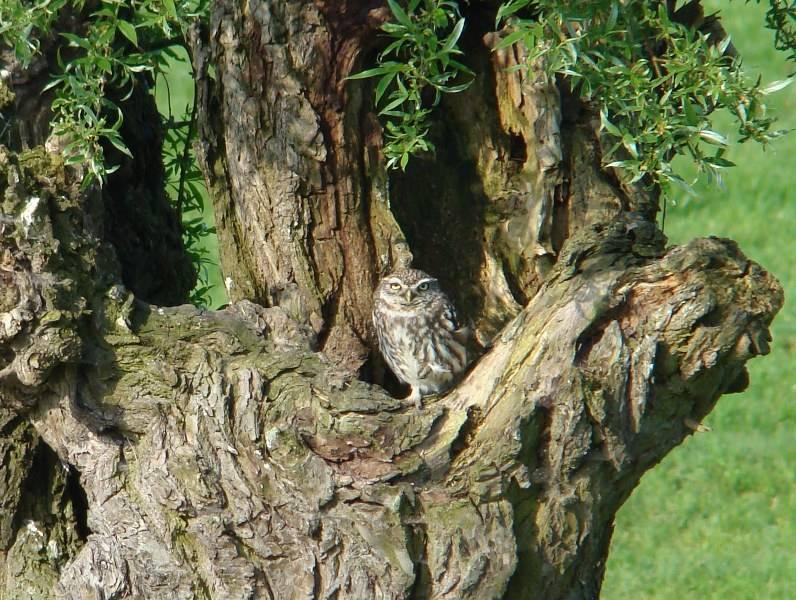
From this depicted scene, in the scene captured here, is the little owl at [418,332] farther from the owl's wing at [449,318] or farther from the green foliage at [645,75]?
the green foliage at [645,75]

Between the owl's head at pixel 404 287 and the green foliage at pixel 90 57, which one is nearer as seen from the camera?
the green foliage at pixel 90 57

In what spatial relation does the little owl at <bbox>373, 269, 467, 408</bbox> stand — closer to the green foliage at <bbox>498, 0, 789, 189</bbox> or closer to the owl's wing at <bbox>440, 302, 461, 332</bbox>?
the owl's wing at <bbox>440, 302, 461, 332</bbox>

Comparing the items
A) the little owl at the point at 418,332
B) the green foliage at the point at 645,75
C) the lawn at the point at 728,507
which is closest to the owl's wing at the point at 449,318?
the little owl at the point at 418,332

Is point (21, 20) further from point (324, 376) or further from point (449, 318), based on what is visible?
point (449, 318)

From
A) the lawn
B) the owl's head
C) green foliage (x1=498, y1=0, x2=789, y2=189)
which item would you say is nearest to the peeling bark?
green foliage (x1=498, y1=0, x2=789, y2=189)

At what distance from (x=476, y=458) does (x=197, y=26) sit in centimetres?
168

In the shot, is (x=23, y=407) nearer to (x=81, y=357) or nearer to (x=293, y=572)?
(x=81, y=357)

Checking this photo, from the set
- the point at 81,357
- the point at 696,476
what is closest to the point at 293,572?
the point at 81,357

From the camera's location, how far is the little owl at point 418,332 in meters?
4.01

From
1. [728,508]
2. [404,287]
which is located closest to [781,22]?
[404,287]

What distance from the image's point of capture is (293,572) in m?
3.45

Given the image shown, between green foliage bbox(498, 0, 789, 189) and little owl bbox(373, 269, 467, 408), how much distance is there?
92 cm

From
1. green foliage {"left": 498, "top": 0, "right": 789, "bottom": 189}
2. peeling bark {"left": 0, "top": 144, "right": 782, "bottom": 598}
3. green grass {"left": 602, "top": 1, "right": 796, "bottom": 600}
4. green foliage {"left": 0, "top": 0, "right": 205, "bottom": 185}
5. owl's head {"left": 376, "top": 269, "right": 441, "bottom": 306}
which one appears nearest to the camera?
green foliage {"left": 498, "top": 0, "right": 789, "bottom": 189}

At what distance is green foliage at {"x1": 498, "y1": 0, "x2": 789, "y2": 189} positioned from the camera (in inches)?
124
